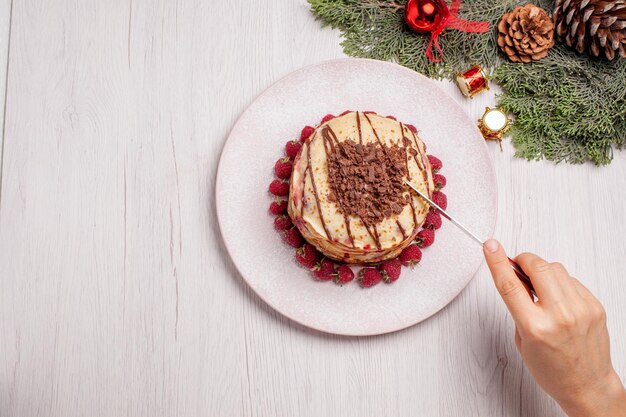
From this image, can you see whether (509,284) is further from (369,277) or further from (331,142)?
(331,142)

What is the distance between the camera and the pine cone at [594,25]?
5.77ft

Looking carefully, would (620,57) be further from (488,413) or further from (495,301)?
(488,413)

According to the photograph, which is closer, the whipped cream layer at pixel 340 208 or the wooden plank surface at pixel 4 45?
the whipped cream layer at pixel 340 208

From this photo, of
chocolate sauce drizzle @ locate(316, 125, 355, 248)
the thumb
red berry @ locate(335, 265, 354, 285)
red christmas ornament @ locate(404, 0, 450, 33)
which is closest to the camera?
the thumb

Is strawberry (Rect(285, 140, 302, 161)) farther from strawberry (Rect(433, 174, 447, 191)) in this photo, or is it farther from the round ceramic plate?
strawberry (Rect(433, 174, 447, 191))

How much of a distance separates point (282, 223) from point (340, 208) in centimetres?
24

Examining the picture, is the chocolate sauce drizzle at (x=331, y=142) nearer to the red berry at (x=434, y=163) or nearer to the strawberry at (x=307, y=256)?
the strawberry at (x=307, y=256)

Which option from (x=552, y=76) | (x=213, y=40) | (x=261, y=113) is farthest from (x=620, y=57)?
(x=213, y=40)

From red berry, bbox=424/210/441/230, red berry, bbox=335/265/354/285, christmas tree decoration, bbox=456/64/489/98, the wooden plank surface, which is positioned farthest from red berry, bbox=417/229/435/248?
the wooden plank surface

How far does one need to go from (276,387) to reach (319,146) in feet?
2.58

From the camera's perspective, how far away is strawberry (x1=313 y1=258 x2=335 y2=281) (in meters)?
1.73

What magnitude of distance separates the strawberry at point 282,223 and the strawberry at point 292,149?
188 millimetres

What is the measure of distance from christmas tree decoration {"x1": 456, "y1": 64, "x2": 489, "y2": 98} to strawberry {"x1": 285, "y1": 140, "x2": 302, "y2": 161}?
58 cm

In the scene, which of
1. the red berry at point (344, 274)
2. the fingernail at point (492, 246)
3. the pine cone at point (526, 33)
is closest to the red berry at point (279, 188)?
the red berry at point (344, 274)
